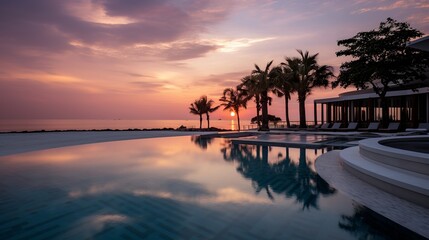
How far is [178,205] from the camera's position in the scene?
5.73 metres

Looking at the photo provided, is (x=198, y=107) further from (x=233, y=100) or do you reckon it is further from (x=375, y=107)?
(x=375, y=107)

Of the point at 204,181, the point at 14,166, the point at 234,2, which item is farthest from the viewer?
the point at 234,2

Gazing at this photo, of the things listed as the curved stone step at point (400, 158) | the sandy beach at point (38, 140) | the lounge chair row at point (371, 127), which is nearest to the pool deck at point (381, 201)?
the curved stone step at point (400, 158)

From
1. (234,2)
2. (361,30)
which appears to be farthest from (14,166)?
(361,30)

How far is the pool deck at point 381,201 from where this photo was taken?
4.28m

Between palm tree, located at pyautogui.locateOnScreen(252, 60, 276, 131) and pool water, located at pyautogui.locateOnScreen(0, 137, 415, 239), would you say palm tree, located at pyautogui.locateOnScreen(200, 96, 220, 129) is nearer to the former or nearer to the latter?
palm tree, located at pyautogui.locateOnScreen(252, 60, 276, 131)

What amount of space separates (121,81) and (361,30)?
28.4m

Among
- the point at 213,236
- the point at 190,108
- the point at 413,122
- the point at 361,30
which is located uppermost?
the point at 361,30

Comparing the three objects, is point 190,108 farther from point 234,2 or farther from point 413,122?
point 413,122

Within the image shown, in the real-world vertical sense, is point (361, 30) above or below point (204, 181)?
above

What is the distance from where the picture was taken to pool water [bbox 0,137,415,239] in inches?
168

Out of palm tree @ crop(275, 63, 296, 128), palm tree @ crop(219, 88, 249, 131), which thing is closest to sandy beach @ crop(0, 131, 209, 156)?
palm tree @ crop(275, 63, 296, 128)

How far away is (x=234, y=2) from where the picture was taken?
1675 centimetres

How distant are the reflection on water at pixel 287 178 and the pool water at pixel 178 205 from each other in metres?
0.03
